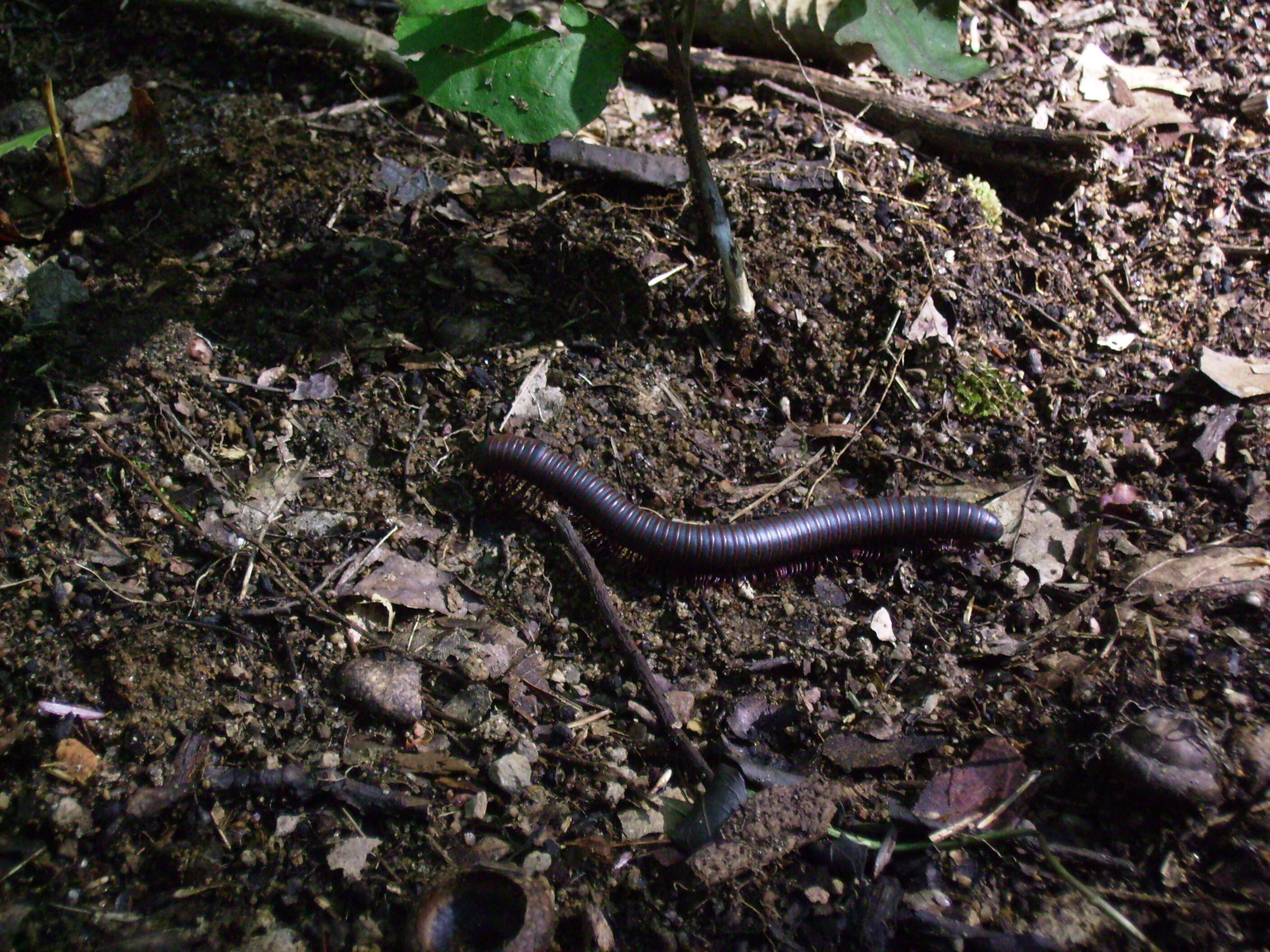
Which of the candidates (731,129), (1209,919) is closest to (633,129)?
(731,129)

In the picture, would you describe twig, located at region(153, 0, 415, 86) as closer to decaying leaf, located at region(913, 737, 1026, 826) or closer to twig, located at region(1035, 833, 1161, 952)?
decaying leaf, located at region(913, 737, 1026, 826)

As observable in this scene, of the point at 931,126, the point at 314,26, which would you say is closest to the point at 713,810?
the point at 931,126

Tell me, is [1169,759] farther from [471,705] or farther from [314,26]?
[314,26]

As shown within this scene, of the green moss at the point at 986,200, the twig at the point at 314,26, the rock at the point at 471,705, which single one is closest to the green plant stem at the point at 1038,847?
the rock at the point at 471,705

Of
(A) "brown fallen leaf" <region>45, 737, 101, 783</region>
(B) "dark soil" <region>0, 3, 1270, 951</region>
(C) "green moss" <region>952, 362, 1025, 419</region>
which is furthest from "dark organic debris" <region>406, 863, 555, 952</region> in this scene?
(C) "green moss" <region>952, 362, 1025, 419</region>

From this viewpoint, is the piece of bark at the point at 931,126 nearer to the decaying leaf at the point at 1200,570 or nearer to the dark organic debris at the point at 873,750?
the decaying leaf at the point at 1200,570

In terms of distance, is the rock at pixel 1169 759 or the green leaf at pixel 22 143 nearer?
the rock at pixel 1169 759
